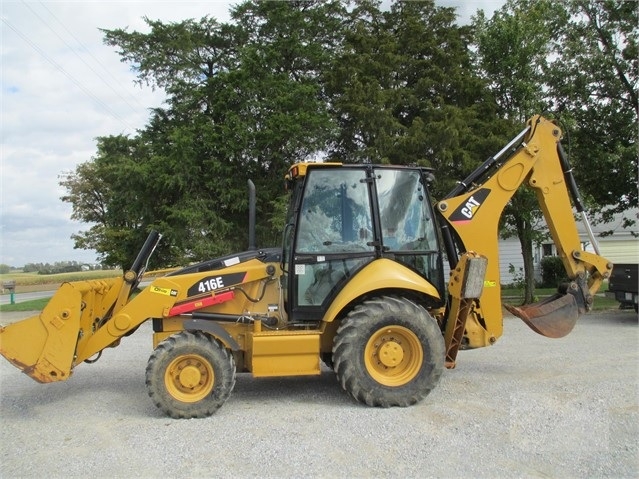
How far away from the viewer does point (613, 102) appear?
1498 cm

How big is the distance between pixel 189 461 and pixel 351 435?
4.60 ft

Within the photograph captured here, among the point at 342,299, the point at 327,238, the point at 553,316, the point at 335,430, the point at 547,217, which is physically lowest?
the point at 335,430

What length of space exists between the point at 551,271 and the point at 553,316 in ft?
64.4

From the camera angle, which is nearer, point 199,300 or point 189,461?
point 189,461

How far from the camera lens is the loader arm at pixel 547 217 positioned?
20.6ft

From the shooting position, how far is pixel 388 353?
225 inches

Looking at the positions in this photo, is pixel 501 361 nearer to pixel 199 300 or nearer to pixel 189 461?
pixel 199 300

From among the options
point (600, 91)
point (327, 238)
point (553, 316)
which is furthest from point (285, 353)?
point (600, 91)

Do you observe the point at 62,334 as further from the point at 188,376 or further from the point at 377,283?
the point at 377,283

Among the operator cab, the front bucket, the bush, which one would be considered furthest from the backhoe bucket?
the bush

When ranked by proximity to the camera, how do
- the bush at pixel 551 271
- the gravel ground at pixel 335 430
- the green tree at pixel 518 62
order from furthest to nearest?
the bush at pixel 551 271 → the green tree at pixel 518 62 → the gravel ground at pixel 335 430

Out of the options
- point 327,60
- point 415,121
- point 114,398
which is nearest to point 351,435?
point 114,398

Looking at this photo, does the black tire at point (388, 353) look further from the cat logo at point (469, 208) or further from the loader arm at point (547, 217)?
the cat logo at point (469, 208)

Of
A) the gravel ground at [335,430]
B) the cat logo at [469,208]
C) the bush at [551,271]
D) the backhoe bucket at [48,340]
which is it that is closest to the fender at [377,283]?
the cat logo at [469,208]
